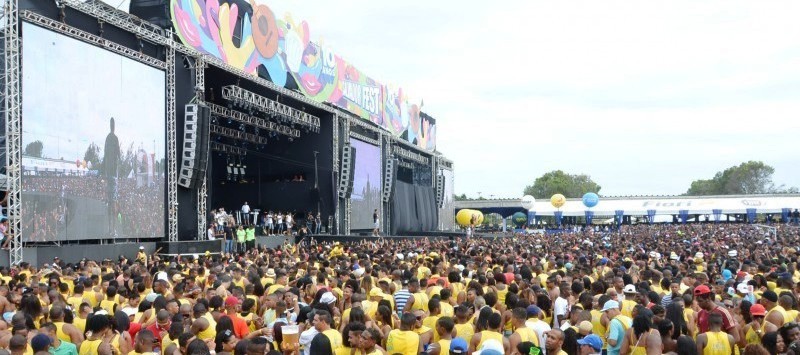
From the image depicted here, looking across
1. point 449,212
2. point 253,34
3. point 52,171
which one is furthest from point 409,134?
point 52,171

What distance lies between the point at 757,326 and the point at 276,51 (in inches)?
830

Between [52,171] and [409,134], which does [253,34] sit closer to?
[52,171]

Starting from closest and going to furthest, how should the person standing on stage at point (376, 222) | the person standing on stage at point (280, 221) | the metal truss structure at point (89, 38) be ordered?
the metal truss structure at point (89, 38)
the person standing on stage at point (280, 221)
the person standing on stage at point (376, 222)

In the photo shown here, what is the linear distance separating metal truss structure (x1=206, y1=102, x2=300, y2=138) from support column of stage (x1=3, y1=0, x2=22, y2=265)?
8.42 metres

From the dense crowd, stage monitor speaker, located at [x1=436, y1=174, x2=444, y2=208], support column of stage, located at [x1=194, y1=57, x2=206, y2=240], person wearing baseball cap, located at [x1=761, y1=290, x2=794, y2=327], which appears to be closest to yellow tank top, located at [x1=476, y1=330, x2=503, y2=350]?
person wearing baseball cap, located at [x1=761, y1=290, x2=794, y2=327]

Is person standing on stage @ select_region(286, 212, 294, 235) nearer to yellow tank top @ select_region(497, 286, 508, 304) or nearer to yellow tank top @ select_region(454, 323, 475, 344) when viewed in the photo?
yellow tank top @ select_region(497, 286, 508, 304)

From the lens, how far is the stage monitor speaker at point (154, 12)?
65.2ft

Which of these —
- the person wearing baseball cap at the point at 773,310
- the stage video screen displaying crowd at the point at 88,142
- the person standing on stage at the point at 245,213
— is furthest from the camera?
the person standing on stage at the point at 245,213

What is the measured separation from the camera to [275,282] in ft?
31.8

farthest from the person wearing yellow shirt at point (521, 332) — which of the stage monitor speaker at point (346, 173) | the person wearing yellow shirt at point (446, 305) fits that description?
the stage monitor speaker at point (346, 173)

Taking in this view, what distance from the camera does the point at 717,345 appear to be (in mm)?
6160

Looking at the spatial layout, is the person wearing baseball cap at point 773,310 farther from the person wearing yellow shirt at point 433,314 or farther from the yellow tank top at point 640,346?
the person wearing yellow shirt at point 433,314

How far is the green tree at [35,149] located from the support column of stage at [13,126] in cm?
36

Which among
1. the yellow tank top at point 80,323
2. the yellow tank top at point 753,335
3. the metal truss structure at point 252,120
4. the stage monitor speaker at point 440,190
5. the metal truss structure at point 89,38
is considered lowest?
the yellow tank top at point 753,335
